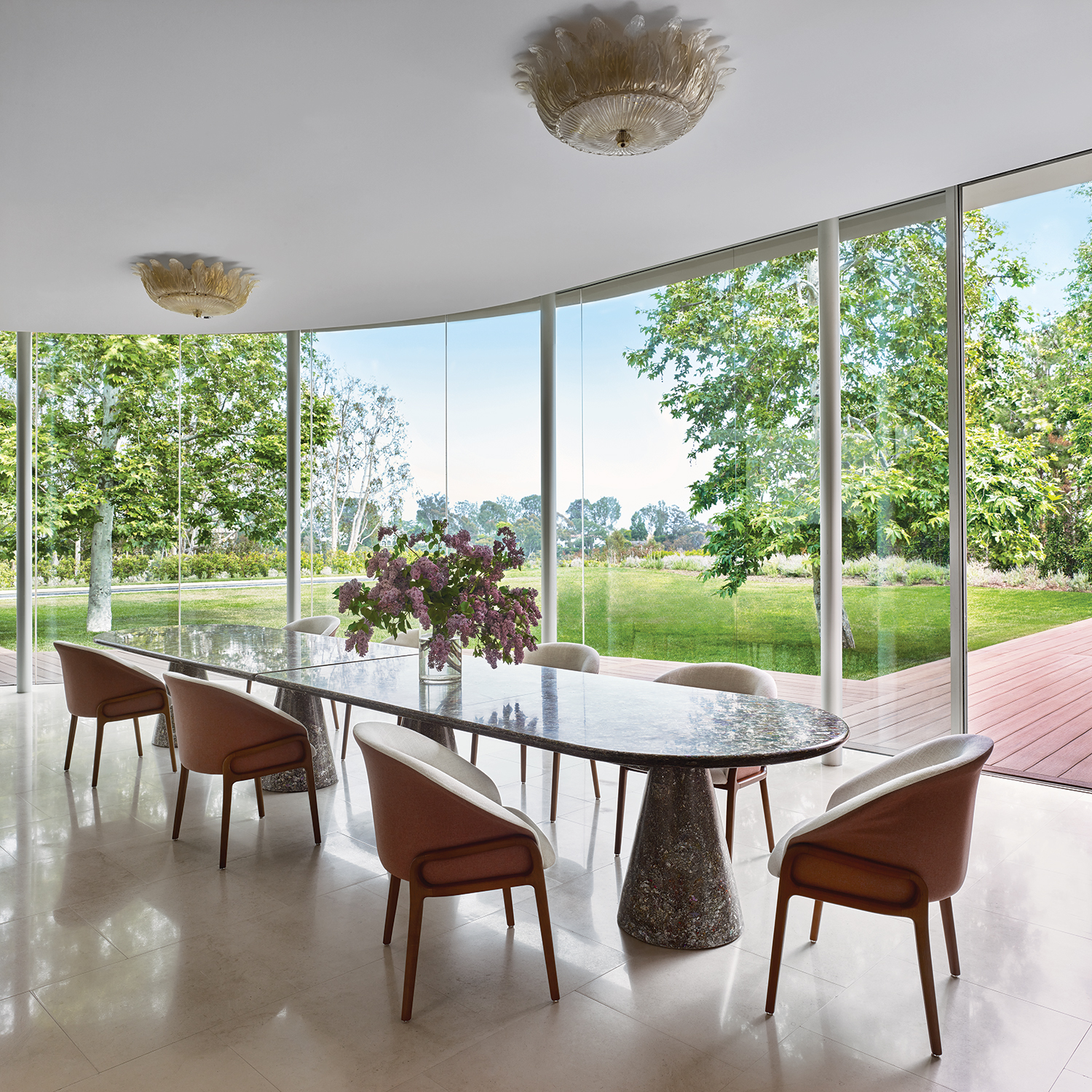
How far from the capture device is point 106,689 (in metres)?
4.50

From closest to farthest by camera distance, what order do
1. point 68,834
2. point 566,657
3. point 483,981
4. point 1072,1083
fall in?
point 1072,1083 → point 483,981 → point 68,834 → point 566,657

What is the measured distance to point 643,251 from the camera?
4988 millimetres

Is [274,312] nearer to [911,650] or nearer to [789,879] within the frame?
[911,650]

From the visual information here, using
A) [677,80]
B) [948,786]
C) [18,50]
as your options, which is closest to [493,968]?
[948,786]

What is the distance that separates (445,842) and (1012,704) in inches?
147

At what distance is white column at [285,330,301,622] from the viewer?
25.0 ft

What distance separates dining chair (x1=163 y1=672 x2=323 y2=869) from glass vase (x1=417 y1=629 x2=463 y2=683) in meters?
0.56

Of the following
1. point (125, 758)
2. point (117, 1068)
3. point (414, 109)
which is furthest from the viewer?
point (125, 758)

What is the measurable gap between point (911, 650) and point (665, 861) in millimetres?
2685

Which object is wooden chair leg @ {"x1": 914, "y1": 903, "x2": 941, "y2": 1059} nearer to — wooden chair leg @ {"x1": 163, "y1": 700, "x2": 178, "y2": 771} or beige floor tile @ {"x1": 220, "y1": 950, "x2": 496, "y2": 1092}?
beige floor tile @ {"x1": 220, "y1": 950, "x2": 496, "y2": 1092}

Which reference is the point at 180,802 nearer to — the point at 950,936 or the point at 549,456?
the point at 950,936

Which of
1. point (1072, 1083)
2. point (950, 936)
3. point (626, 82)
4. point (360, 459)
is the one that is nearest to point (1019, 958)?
point (950, 936)

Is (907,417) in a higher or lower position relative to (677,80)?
lower

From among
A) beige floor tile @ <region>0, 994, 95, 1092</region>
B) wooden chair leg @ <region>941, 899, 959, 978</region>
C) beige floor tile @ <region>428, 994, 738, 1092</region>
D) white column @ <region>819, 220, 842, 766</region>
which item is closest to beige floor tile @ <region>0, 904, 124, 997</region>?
beige floor tile @ <region>0, 994, 95, 1092</region>
